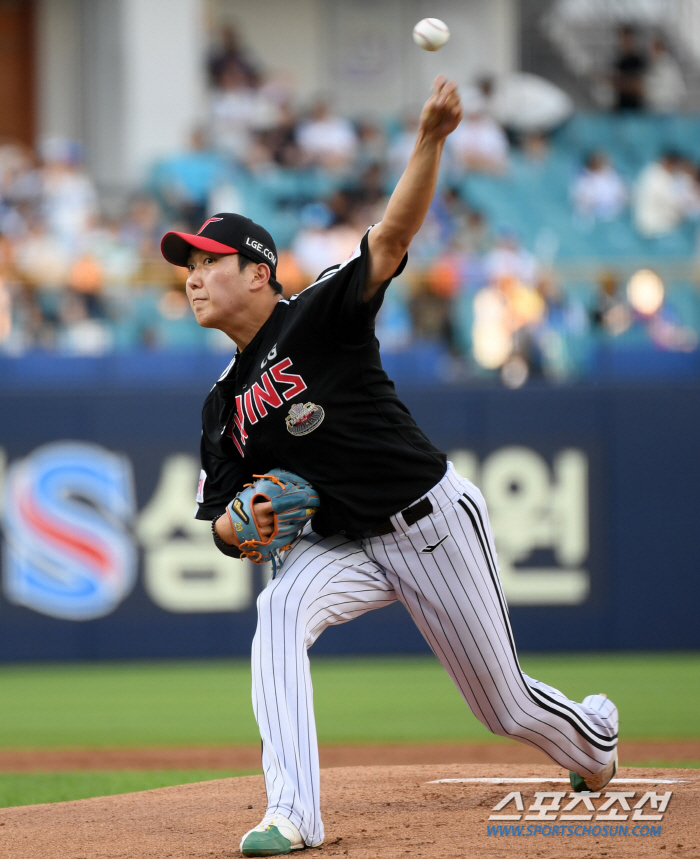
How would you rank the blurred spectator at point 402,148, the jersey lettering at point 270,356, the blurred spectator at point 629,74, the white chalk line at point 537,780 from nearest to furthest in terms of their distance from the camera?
1. the jersey lettering at point 270,356
2. the white chalk line at point 537,780
3. the blurred spectator at point 402,148
4. the blurred spectator at point 629,74

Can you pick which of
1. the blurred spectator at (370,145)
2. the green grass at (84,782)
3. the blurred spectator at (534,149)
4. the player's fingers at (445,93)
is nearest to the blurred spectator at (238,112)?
the blurred spectator at (370,145)

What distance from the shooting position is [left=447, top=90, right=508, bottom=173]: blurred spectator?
1338 cm

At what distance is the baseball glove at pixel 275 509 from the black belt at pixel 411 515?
193 millimetres

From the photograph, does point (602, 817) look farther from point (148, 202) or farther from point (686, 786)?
point (148, 202)

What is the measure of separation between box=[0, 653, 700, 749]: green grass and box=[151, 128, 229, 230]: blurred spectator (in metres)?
4.65

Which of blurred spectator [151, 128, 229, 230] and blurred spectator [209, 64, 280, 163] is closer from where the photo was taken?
blurred spectator [151, 128, 229, 230]

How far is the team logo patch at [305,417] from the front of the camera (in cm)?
363

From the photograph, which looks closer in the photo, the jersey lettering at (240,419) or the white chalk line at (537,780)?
the jersey lettering at (240,419)

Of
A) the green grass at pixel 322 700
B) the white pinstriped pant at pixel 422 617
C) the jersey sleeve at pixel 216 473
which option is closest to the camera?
the white pinstriped pant at pixel 422 617

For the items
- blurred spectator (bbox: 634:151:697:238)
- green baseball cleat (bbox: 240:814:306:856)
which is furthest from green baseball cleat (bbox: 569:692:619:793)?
blurred spectator (bbox: 634:151:697:238)

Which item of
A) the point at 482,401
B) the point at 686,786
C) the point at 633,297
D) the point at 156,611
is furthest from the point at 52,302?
the point at 686,786

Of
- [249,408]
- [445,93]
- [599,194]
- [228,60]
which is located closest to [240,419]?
[249,408]

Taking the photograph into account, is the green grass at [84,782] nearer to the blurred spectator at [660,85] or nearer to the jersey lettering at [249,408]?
the jersey lettering at [249,408]

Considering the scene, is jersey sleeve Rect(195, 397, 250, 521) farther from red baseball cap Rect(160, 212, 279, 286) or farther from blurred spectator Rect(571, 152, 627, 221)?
blurred spectator Rect(571, 152, 627, 221)
